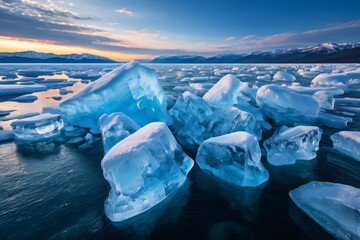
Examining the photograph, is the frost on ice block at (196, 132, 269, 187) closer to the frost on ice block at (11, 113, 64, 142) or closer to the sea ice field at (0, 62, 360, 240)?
the sea ice field at (0, 62, 360, 240)

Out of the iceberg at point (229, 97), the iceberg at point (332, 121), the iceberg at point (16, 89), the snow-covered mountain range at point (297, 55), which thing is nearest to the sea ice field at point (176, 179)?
the iceberg at point (332, 121)

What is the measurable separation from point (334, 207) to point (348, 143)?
2.54m

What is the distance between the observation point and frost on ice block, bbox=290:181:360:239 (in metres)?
2.34

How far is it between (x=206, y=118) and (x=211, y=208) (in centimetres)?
277

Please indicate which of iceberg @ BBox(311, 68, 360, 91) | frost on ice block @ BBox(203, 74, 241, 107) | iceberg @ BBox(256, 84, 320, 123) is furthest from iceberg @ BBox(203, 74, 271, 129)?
iceberg @ BBox(311, 68, 360, 91)

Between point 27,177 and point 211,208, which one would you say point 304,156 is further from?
point 27,177

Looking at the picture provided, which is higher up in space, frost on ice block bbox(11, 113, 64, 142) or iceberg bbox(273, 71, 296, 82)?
frost on ice block bbox(11, 113, 64, 142)

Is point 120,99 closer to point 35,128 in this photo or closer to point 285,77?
point 35,128

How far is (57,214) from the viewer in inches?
114

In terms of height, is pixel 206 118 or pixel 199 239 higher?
pixel 206 118

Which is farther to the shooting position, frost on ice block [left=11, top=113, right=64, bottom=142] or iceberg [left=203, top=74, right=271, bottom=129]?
iceberg [left=203, top=74, right=271, bottom=129]

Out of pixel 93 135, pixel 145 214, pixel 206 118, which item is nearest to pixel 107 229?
pixel 145 214

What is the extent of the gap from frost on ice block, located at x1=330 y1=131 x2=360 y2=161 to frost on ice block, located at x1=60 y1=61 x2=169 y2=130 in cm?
438

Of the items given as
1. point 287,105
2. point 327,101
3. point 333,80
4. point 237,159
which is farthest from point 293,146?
point 333,80
